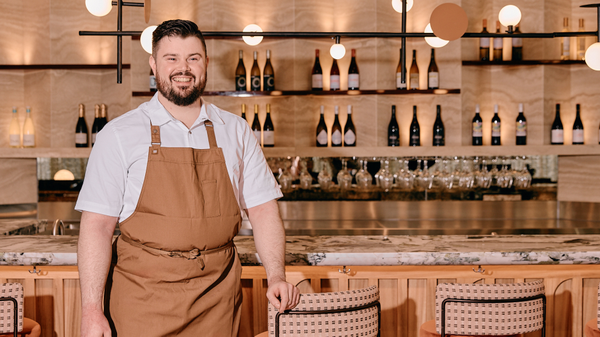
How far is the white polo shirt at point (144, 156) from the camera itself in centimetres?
133

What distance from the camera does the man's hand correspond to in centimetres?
141

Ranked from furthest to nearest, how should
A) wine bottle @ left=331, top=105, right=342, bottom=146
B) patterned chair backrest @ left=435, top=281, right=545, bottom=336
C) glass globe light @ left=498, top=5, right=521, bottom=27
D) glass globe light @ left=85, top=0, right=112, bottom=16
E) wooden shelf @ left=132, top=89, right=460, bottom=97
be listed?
wine bottle @ left=331, top=105, right=342, bottom=146 < wooden shelf @ left=132, top=89, right=460, bottom=97 < glass globe light @ left=498, top=5, right=521, bottom=27 < glass globe light @ left=85, top=0, right=112, bottom=16 < patterned chair backrest @ left=435, top=281, right=545, bottom=336

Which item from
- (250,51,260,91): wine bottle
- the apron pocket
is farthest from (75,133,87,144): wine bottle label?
the apron pocket

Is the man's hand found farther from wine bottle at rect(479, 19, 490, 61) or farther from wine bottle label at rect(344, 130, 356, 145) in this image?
wine bottle at rect(479, 19, 490, 61)

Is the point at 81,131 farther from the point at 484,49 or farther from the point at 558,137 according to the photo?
the point at 558,137

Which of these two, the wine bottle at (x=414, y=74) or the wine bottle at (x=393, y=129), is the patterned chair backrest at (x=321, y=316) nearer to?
the wine bottle at (x=393, y=129)

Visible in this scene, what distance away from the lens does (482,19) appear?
376cm

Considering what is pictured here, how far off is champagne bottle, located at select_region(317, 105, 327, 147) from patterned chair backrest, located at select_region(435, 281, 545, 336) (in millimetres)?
2114

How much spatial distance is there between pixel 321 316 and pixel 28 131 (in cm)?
316

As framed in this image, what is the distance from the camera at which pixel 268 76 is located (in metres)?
3.68

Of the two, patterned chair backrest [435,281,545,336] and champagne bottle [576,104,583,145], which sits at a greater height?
champagne bottle [576,104,583,145]

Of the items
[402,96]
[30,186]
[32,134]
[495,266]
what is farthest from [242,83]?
[495,266]

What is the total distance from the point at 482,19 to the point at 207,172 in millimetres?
3055

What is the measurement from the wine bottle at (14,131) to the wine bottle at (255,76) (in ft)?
5.67
